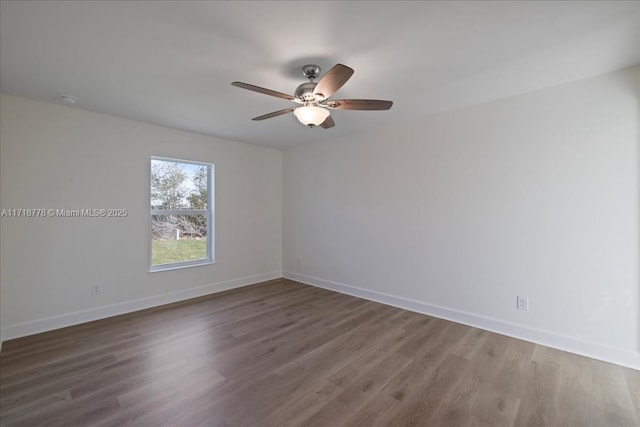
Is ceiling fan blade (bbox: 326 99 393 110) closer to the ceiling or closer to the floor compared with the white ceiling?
closer to the floor

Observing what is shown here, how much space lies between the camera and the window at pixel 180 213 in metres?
3.79

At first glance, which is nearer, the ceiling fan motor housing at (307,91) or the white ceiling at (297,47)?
the white ceiling at (297,47)

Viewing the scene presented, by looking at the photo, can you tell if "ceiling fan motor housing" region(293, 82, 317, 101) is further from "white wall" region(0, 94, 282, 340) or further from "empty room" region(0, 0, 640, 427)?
"white wall" region(0, 94, 282, 340)

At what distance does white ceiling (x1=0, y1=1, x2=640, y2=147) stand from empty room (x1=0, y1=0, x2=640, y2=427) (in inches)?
0.7

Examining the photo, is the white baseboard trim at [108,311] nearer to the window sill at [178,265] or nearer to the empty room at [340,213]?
the empty room at [340,213]

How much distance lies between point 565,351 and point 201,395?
3.07 metres

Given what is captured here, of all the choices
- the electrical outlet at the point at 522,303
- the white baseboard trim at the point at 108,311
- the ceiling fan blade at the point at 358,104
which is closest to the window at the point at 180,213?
the white baseboard trim at the point at 108,311

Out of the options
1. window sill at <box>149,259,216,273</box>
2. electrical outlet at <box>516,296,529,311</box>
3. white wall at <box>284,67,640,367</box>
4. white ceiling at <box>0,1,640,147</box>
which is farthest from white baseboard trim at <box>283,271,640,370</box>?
white ceiling at <box>0,1,640,147</box>

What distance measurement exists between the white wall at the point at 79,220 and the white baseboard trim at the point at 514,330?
8.21 ft

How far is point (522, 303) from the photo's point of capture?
9.05 feet

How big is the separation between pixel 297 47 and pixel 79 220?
10.1ft

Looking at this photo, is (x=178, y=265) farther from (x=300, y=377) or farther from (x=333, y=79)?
(x=333, y=79)

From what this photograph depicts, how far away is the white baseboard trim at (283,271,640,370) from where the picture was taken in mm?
2309

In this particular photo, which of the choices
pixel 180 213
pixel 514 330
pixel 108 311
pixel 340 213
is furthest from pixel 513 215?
pixel 108 311
